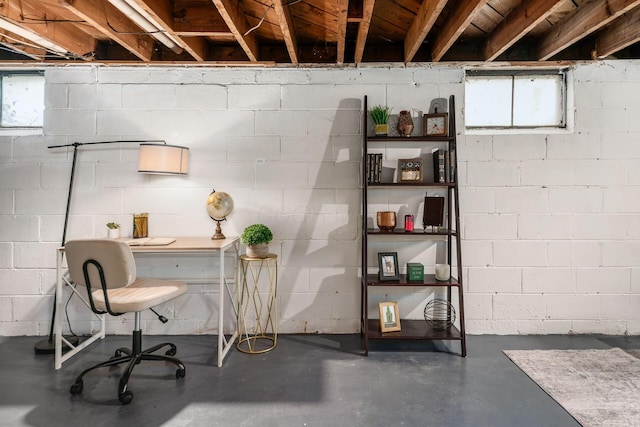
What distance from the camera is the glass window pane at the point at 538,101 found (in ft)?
10.2

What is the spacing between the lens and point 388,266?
2.79 metres

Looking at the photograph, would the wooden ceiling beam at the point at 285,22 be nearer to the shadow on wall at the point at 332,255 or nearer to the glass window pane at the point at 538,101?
the shadow on wall at the point at 332,255

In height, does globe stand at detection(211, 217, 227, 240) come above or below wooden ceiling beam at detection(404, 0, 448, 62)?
below

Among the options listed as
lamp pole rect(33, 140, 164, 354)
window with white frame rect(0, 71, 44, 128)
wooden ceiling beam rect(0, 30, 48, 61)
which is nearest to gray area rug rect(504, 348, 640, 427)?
lamp pole rect(33, 140, 164, 354)

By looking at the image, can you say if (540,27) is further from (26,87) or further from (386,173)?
(26,87)

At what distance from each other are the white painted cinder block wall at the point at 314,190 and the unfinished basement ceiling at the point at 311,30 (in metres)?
0.14

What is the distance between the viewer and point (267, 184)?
9.93 feet

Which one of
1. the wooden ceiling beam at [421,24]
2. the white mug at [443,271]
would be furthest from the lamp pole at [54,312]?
the white mug at [443,271]

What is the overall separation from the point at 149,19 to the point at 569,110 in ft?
10.6

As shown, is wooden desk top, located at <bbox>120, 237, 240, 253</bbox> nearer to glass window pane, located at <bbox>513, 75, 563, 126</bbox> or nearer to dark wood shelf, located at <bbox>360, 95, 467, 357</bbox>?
dark wood shelf, located at <bbox>360, 95, 467, 357</bbox>

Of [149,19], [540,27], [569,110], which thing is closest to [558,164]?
[569,110]

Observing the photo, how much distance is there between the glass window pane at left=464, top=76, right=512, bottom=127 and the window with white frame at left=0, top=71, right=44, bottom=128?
11.9 ft

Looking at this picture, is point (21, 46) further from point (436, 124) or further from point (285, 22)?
point (436, 124)

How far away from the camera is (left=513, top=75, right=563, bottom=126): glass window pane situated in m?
3.11
